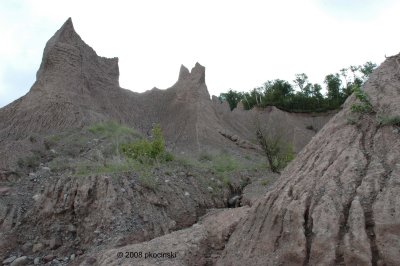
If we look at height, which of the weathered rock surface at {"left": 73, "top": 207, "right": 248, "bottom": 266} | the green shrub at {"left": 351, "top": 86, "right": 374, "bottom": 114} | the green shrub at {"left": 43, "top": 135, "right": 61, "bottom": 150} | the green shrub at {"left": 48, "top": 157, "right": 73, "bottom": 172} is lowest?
the weathered rock surface at {"left": 73, "top": 207, "right": 248, "bottom": 266}

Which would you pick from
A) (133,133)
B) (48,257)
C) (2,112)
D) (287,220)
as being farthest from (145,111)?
(287,220)

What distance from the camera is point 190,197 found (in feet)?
31.2

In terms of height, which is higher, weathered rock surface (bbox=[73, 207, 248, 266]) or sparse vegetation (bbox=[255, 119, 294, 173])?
sparse vegetation (bbox=[255, 119, 294, 173])

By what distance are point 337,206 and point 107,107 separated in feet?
52.5

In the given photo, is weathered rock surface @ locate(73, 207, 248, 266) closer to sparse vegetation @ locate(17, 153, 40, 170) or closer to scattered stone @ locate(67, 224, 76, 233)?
scattered stone @ locate(67, 224, 76, 233)

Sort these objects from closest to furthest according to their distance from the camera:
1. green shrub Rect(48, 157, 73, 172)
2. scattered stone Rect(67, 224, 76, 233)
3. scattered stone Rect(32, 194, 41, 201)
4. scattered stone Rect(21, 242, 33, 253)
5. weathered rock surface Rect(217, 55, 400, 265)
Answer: weathered rock surface Rect(217, 55, 400, 265), scattered stone Rect(21, 242, 33, 253), scattered stone Rect(67, 224, 76, 233), scattered stone Rect(32, 194, 41, 201), green shrub Rect(48, 157, 73, 172)

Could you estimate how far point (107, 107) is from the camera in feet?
62.7

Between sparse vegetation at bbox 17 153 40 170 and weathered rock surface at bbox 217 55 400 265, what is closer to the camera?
weathered rock surface at bbox 217 55 400 265

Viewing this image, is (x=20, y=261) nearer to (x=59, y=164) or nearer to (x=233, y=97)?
(x=59, y=164)

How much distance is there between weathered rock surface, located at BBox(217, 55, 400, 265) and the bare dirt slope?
9454mm

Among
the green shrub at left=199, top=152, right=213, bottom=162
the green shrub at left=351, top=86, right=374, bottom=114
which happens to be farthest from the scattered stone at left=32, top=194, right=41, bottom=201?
the green shrub at left=199, top=152, right=213, bottom=162

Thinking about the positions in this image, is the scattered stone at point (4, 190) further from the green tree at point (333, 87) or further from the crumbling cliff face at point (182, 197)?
the green tree at point (333, 87)

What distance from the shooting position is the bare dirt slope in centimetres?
1617

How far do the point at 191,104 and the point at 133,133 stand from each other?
5736 millimetres
